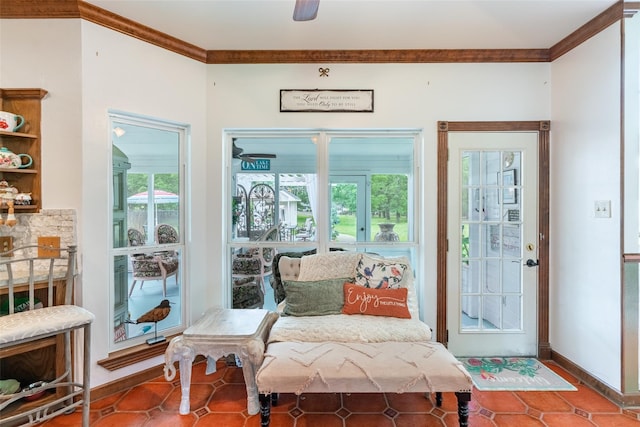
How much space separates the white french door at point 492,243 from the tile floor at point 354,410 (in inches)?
23.5

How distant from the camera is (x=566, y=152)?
8.82 feet

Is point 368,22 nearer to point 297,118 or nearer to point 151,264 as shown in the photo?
point 297,118

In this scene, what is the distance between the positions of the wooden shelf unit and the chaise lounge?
1.88 metres

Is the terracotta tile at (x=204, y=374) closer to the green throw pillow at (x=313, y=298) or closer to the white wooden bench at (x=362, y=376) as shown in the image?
the green throw pillow at (x=313, y=298)

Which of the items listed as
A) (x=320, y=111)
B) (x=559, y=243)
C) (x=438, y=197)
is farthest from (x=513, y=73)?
(x=320, y=111)

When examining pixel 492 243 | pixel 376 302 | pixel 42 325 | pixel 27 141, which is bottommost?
pixel 376 302

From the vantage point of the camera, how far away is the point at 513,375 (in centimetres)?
256

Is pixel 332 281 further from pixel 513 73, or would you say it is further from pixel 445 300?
pixel 513 73

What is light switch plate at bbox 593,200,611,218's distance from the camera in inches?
90.2

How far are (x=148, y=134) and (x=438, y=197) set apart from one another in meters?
2.59

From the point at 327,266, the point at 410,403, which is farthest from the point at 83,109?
the point at 410,403

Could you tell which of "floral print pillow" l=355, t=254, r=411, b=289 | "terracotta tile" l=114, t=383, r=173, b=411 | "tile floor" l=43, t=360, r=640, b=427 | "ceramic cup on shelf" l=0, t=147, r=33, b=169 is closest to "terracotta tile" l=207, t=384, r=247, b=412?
"tile floor" l=43, t=360, r=640, b=427

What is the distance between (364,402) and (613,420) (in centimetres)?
158

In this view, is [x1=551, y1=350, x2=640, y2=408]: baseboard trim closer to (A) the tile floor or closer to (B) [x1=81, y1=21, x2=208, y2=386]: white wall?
(A) the tile floor
